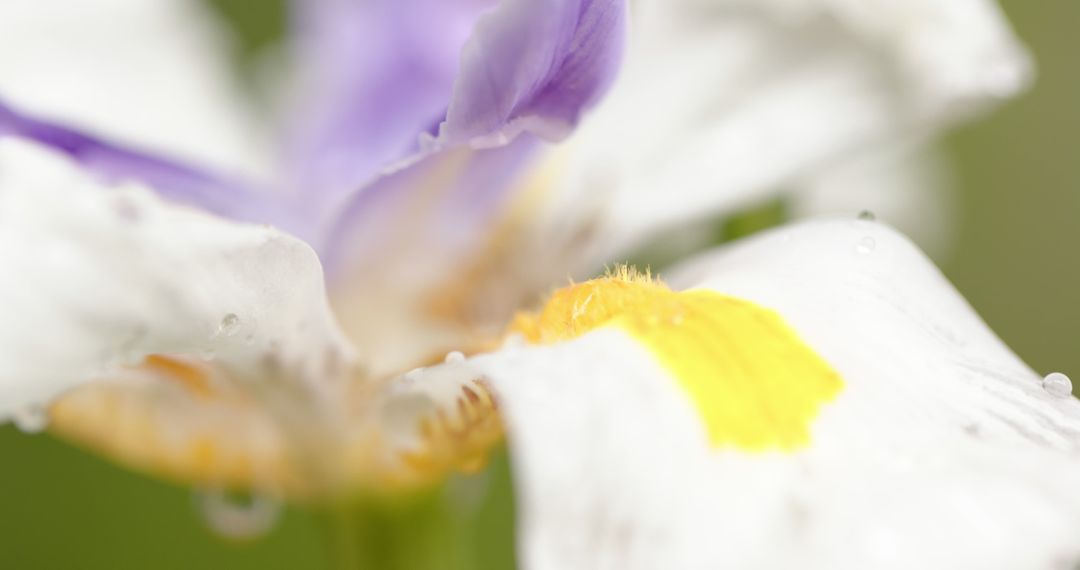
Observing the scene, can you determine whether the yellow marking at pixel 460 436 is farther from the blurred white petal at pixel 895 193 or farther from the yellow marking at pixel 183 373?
the blurred white petal at pixel 895 193

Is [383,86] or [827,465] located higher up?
[383,86]

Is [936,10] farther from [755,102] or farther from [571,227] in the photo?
[571,227]

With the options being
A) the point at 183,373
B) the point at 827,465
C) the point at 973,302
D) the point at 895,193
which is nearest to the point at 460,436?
the point at 183,373

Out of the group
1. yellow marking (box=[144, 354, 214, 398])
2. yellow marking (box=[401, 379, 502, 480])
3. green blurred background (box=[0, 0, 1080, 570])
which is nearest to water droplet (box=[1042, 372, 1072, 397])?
yellow marking (box=[401, 379, 502, 480])

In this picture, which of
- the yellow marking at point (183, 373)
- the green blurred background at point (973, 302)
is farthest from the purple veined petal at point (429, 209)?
the green blurred background at point (973, 302)

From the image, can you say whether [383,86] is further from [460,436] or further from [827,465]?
[827,465]
